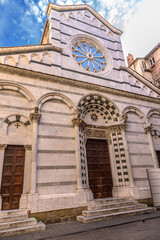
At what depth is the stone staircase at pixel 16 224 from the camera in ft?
15.1

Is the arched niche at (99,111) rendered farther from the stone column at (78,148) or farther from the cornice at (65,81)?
the stone column at (78,148)

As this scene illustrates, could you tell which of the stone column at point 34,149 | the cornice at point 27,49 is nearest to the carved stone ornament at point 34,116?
the stone column at point 34,149

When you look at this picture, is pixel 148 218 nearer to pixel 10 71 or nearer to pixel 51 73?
pixel 51 73

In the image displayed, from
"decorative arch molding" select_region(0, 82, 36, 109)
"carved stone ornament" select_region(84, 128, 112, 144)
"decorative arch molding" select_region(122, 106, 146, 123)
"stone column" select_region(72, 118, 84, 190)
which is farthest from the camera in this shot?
"decorative arch molding" select_region(122, 106, 146, 123)

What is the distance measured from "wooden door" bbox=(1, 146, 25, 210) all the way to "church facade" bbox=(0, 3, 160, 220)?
3cm

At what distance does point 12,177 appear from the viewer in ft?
20.6

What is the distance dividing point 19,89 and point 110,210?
21.5ft

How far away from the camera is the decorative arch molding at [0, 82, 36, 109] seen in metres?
7.30

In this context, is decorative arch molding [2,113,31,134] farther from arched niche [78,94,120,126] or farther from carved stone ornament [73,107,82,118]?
arched niche [78,94,120,126]

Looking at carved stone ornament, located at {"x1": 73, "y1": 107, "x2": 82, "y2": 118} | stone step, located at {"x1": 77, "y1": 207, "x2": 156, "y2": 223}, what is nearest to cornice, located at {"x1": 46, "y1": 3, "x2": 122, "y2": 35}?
carved stone ornament, located at {"x1": 73, "y1": 107, "x2": 82, "y2": 118}

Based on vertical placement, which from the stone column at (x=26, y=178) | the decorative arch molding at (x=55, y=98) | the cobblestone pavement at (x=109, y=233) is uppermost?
the decorative arch molding at (x=55, y=98)

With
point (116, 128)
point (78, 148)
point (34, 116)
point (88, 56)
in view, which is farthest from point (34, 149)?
point (88, 56)

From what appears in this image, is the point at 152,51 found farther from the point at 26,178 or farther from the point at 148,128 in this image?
the point at 26,178

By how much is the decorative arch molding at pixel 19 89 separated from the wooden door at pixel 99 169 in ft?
12.0
